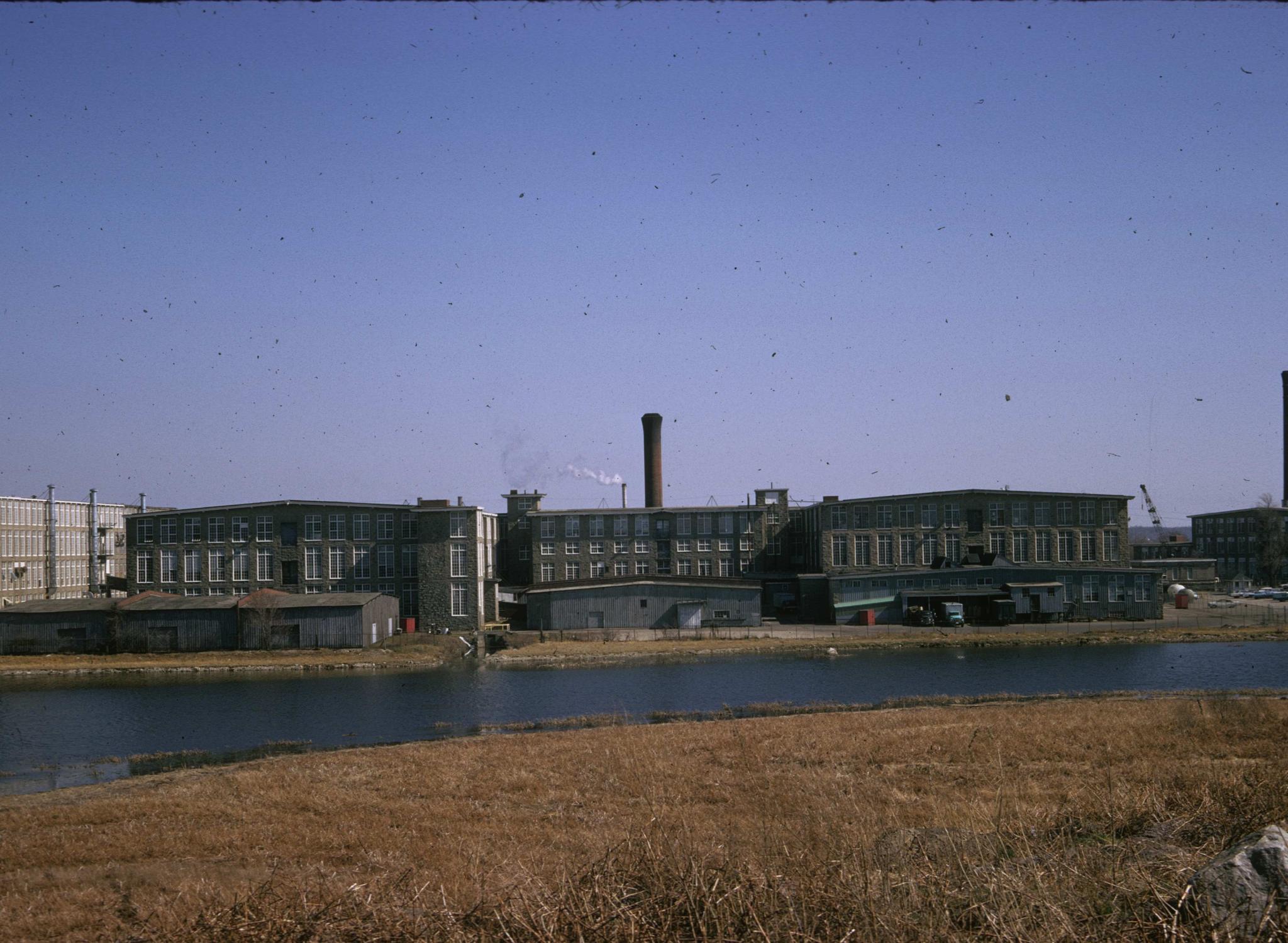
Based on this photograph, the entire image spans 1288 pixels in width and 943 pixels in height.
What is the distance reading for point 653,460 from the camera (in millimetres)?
81875

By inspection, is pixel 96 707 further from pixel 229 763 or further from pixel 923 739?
pixel 923 739

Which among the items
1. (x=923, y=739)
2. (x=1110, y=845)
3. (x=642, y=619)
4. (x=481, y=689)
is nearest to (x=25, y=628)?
(x=481, y=689)

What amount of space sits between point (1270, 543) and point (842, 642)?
70.9 metres

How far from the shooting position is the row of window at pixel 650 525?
248 feet

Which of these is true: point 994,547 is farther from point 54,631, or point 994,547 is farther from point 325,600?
point 54,631

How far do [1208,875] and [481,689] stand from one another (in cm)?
3928

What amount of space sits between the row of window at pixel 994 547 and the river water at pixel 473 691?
14782 mm

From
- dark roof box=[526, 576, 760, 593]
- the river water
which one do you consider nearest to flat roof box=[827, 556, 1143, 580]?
dark roof box=[526, 576, 760, 593]

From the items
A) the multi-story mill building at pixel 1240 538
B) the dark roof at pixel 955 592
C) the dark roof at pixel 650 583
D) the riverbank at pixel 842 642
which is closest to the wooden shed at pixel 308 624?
the riverbank at pixel 842 642

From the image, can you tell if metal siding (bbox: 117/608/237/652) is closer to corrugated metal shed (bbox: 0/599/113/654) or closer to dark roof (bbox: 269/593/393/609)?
corrugated metal shed (bbox: 0/599/113/654)

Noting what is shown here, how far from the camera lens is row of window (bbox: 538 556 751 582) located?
74.9 metres

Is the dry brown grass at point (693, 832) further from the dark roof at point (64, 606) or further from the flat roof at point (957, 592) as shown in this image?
the dark roof at point (64, 606)

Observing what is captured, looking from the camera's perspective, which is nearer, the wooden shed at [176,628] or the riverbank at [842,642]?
the riverbank at [842,642]

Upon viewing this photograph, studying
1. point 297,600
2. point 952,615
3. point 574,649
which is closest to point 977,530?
point 952,615
